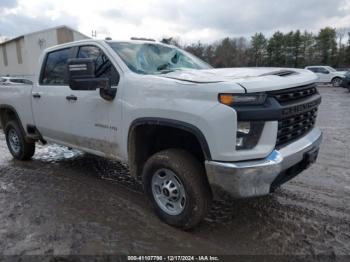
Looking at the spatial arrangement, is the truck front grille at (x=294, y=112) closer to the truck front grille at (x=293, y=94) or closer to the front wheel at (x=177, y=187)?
the truck front grille at (x=293, y=94)

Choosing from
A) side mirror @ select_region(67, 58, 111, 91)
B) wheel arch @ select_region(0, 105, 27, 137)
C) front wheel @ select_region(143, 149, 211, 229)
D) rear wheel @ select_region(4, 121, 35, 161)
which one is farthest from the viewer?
rear wheel @ select_region(4, 121, 35, 161)

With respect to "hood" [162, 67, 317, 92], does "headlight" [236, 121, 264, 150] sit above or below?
below

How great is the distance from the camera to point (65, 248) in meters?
3.19

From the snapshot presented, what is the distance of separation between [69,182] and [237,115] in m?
3.16

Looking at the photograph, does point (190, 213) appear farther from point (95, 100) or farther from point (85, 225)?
point (95, 100)

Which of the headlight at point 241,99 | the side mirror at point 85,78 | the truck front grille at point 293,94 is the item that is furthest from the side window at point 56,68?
the truck front grille at point 293,94

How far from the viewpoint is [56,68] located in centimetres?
508

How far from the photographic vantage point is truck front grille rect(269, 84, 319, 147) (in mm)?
3094

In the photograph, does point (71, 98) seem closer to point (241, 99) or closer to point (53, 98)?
point (53, 98)

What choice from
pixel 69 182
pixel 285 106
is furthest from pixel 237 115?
pixel 69 182

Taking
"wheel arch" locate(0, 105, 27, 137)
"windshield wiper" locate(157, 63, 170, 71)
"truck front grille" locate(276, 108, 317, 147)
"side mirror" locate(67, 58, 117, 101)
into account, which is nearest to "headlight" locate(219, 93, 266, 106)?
"truck front grille" locate(276, 108, 317, 147)

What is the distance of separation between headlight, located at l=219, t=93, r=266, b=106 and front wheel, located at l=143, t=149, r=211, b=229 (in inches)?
30.7

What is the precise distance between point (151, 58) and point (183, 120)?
1.37 metres

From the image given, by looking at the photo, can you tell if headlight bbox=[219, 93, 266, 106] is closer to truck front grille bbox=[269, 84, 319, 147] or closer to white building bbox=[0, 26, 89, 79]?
truck front grille bbox=[269, 84, 319, 147]
